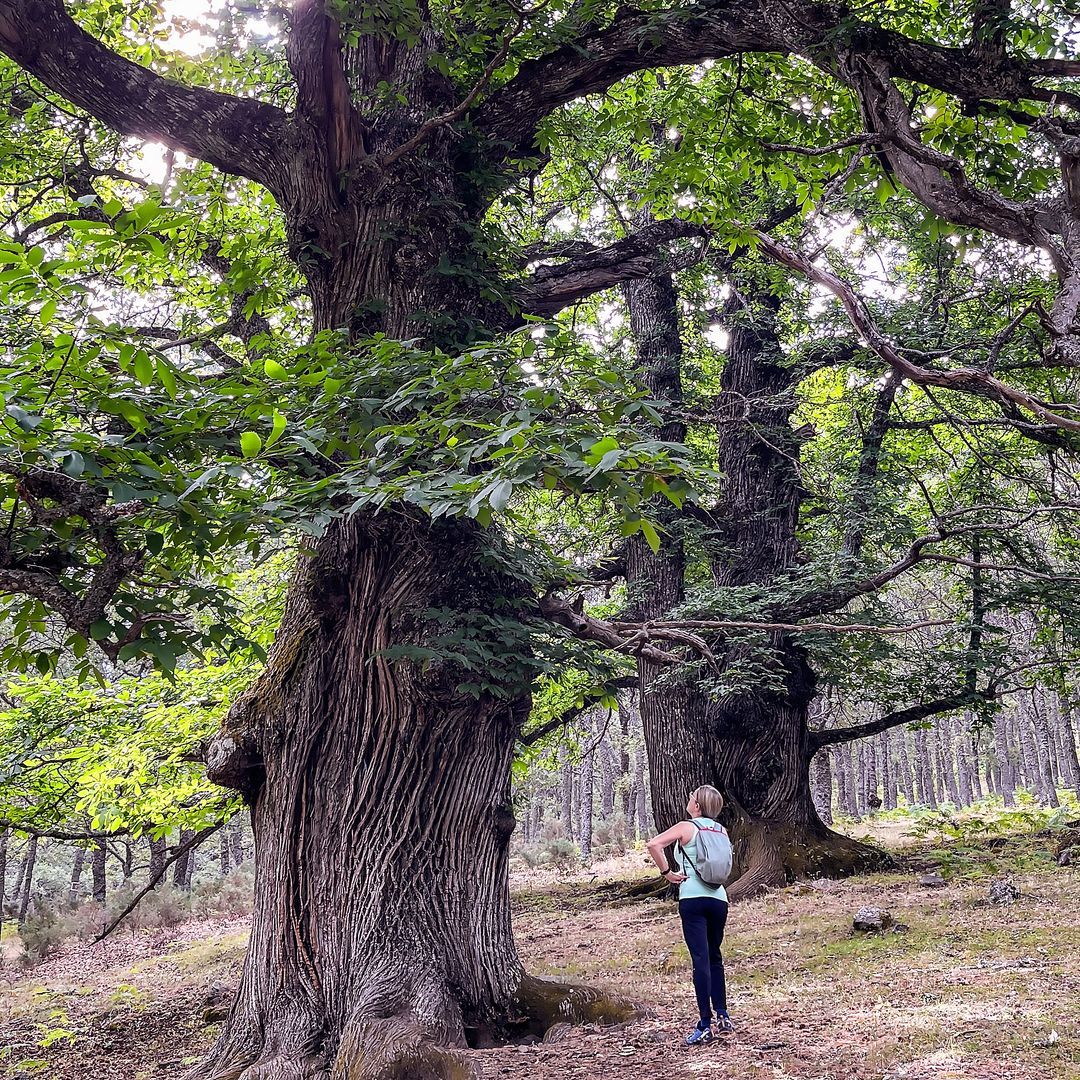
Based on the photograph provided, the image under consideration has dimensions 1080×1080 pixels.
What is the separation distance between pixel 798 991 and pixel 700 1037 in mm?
1506

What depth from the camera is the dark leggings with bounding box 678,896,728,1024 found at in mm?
5066

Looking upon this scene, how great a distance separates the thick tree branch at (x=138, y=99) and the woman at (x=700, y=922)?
5.52 m

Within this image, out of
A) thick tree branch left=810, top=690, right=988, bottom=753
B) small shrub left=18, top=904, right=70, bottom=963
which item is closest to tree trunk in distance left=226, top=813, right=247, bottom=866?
small shrub left=18, top=904, right=70, bottom=963

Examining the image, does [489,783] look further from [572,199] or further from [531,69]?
[572,199]

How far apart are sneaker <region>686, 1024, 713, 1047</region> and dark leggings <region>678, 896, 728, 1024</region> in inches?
1.9

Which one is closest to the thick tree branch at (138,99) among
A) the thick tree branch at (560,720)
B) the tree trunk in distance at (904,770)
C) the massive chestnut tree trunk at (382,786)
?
the massive chestnut tree trunk at (382,786)

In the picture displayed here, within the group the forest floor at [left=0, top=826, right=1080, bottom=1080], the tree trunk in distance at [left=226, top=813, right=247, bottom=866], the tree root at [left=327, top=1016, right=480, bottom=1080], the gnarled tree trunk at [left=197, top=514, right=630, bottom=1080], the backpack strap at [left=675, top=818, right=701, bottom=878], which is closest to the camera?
the tree root at [left=327, top=1016, right=480, bottom=1080]

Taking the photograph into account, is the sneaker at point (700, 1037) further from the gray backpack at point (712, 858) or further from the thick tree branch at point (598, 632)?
the thick tree branch at point (598, 632)

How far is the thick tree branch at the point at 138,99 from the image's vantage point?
541 centimetres

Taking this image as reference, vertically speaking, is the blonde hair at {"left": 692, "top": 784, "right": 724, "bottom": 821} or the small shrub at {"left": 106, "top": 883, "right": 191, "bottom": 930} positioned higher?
the blonde hair at {"left": 692, "top": 784, "right": 724, "bottom": 821}

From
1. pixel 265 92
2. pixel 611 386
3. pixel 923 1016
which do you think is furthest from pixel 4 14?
pixel 923 1016

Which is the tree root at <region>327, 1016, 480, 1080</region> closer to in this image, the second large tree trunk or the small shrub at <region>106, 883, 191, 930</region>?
the second large tree trunk

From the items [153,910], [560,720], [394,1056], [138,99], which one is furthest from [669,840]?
[153,910]

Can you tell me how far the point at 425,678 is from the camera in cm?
509
